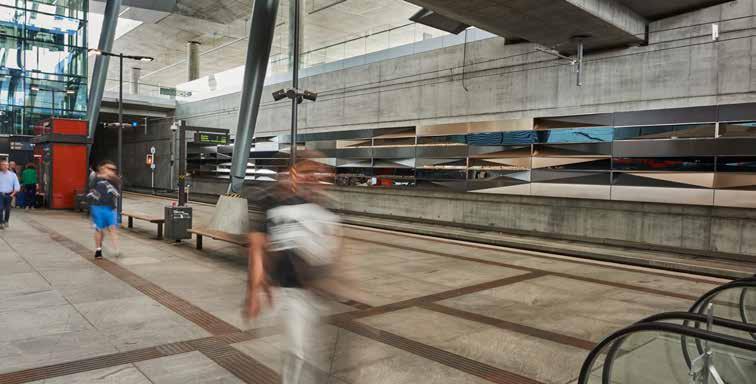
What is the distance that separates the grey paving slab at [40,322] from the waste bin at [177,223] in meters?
5.79

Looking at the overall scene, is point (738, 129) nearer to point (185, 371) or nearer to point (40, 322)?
point (185, 371)

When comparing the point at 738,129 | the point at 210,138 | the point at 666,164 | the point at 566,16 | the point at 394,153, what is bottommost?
the point at 666,164

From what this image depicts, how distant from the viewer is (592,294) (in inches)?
316

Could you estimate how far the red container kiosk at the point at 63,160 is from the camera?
19.7 metres

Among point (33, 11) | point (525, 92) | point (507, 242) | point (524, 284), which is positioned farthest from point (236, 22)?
point (524, 284)

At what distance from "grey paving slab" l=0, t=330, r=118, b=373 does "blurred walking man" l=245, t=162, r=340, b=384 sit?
249 centimetres

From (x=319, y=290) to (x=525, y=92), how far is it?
1342 centimetres

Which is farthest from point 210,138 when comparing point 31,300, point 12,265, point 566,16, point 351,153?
point 31,300

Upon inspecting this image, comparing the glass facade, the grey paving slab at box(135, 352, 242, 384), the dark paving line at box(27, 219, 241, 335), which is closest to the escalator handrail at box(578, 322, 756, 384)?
the grey paving slab at box(135, 352, 242, 384)

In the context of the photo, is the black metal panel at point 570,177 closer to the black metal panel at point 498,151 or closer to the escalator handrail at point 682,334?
the black metal panel at point 498,151

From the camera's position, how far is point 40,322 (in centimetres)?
571

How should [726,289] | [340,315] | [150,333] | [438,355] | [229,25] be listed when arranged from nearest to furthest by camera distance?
[726,289], [438,355], [150,333], [340,315], [229,25]

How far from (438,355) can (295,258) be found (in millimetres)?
2467

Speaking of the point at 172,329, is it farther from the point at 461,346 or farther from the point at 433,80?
the point at 433,80
